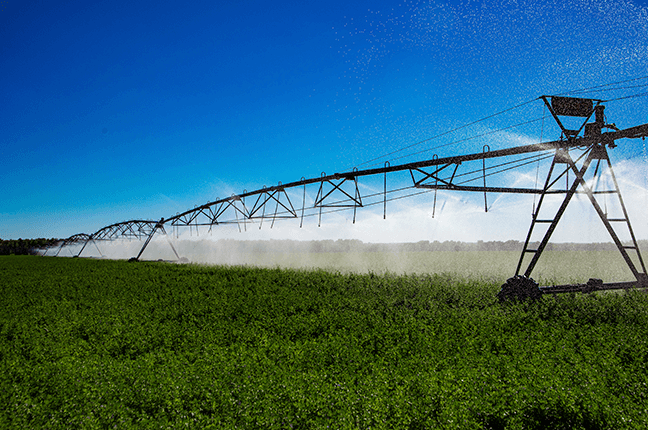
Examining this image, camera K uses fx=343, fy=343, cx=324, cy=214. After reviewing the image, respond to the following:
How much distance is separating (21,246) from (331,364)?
124m

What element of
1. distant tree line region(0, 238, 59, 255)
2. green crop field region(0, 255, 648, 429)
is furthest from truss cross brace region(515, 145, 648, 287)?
distant tree line region(0, 238, 59, 255)

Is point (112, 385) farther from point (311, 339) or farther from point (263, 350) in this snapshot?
point (311, 339)

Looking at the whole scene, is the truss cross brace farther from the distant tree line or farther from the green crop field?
the distant tree line

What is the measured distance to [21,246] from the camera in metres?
97.6

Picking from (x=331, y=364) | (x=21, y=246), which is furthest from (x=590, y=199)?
(x=21, y=246)

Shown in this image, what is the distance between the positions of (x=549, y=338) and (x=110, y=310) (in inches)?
625

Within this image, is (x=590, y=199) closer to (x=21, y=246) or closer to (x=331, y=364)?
(x=331, y=364)

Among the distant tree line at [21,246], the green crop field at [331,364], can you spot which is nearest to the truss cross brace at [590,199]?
the green crop field at [331,364]

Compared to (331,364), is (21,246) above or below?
above

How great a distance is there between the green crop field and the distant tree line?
10483 cm

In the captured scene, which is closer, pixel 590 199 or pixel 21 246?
pixel 590 199

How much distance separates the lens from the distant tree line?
95.4m

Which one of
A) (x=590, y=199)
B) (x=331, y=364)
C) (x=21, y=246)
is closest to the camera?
(x=331, y=364)

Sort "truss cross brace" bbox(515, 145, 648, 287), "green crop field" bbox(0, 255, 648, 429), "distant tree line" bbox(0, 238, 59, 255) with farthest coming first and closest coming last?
"distant tree line" bbox(0, 238, 59, 255), "truss cross brace" bbox(515, 145, 648, 287), "green crop field" bbox(0, 255, 648, 429)
